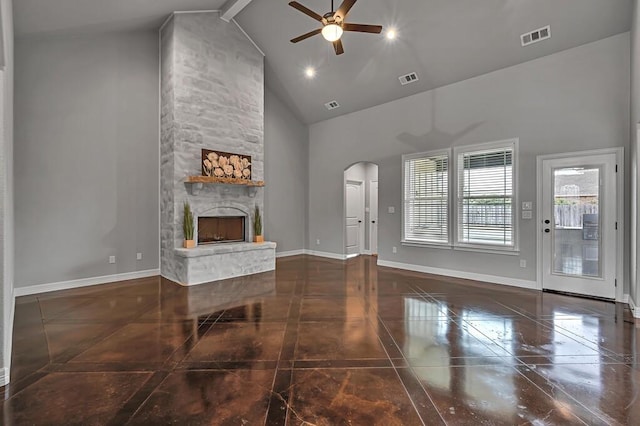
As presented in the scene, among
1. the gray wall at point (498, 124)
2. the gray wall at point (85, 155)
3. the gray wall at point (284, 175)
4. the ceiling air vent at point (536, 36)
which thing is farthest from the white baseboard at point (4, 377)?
the ceiling air vent at point (536, 36)

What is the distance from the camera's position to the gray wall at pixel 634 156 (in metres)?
3.62

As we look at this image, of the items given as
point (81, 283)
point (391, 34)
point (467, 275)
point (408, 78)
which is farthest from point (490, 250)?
point (81, 283)

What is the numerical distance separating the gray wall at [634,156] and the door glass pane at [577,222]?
375 millimetres

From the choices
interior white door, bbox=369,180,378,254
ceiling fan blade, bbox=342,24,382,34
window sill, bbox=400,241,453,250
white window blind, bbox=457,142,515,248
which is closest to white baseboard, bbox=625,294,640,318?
white window blind, bbox=457,142,515,248

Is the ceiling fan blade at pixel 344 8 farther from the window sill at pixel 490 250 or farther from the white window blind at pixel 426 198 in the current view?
the window sill at pixel 490 250

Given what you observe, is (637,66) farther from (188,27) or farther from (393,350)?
(188,27)

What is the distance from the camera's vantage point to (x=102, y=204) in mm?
5195

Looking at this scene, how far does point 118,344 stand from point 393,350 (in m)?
2.48

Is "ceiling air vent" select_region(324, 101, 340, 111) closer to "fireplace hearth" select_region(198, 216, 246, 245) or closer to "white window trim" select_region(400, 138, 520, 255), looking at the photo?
"white window trim" select_region(400, 138, 520, 255)

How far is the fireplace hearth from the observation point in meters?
5.85

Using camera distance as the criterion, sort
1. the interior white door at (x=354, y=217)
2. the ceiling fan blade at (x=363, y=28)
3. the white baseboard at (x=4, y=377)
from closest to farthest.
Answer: the white baseboard at (x=4, y=377)
the ceiling fan blade at (x=363, y=28)
the interior white door at (x=354, y=217)

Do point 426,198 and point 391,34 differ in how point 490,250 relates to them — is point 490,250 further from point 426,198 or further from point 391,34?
point 391,34

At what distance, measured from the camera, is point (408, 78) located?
5992 millimetres

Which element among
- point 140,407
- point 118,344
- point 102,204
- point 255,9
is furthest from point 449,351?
point 255,9
